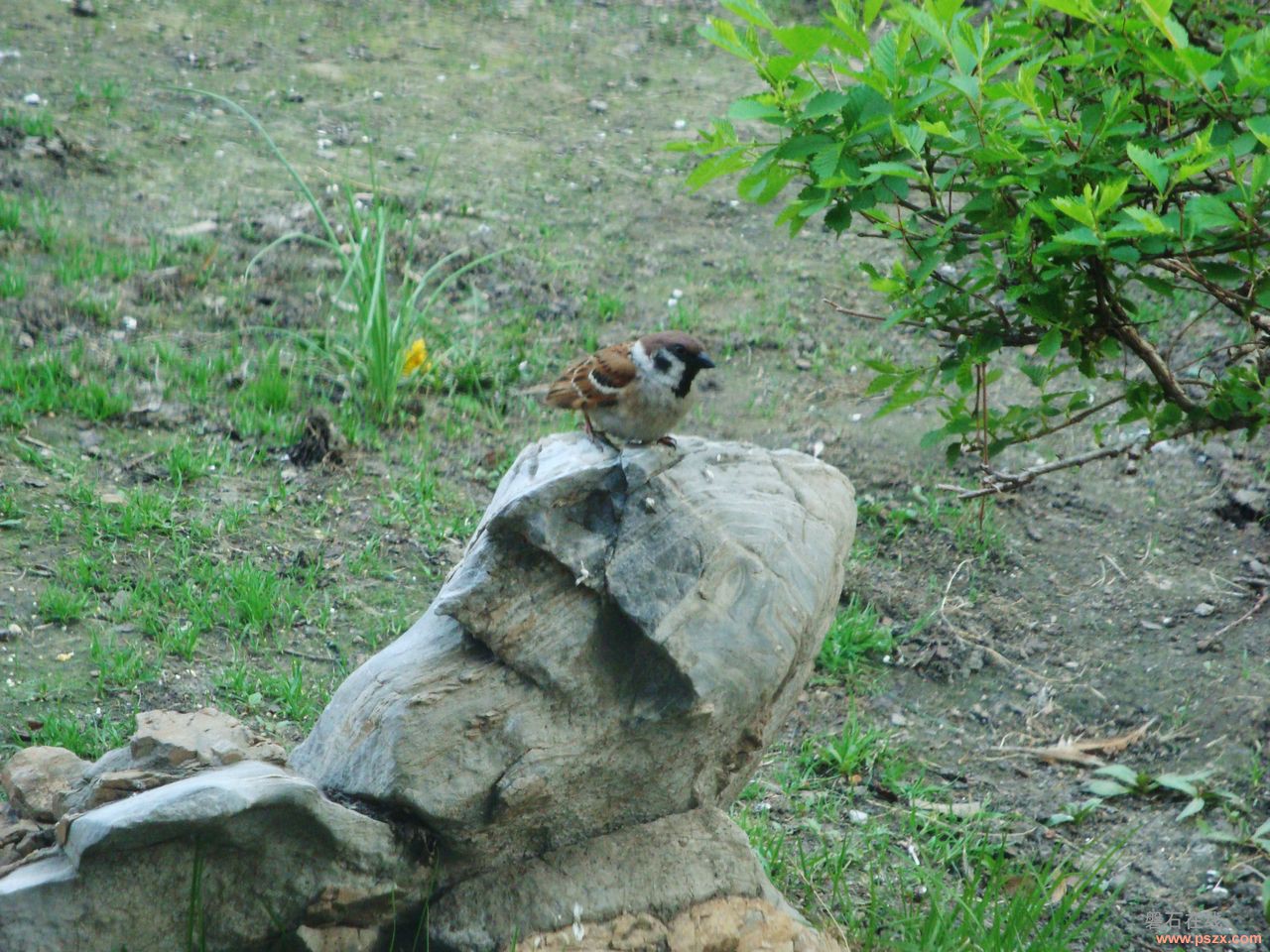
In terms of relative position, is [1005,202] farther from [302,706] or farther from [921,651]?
[302,706]

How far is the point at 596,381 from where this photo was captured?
160 inches

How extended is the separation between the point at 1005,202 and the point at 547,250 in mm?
5058

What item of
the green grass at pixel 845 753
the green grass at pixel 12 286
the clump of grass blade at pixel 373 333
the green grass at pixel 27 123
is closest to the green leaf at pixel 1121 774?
the green grass at pixel 845 753

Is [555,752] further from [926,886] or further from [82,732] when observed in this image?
[82,732]

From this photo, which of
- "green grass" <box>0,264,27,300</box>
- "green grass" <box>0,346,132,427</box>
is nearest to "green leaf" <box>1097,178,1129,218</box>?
"green grass" <box>0,346,132,427</box>

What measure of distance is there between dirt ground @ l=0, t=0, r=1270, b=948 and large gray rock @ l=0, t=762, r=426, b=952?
1.43m

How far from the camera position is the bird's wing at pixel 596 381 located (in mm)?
4016

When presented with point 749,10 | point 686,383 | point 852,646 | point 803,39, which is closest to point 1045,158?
point 803,39

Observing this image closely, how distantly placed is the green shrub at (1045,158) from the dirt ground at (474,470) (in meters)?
1.68

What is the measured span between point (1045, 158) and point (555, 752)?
1873mm

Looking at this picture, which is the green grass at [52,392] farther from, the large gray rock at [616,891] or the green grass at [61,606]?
the large gray rock at [616,891]

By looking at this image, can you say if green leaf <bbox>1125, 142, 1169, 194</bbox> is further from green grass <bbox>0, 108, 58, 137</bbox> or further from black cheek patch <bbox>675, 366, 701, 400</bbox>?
green grass <bbox>0, 108, 58, 137</bbox>

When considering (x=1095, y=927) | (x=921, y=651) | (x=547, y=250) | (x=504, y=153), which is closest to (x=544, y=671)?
(x=1095, y=927)

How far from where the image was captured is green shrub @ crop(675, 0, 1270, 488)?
2.89 m
